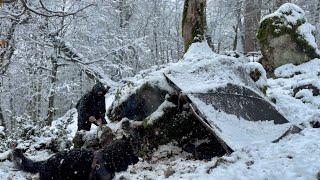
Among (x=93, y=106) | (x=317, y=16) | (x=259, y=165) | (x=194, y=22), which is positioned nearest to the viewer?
(x=259, y=165)

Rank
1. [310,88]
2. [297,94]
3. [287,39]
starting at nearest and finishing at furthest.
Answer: [297,94], [310,88], [287,39]

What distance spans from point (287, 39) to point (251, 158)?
8322mm

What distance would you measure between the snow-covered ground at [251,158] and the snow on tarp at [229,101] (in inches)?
2.1

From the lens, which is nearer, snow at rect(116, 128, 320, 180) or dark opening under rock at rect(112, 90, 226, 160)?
snow at rect(116, 128, 320, 180)

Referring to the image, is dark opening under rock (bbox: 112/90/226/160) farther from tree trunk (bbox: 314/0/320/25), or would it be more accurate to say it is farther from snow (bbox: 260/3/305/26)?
tree trunk (bbox: 314/0/320/25)

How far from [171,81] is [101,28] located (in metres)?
12.3

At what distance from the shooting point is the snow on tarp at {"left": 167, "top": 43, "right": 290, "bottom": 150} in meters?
6.88

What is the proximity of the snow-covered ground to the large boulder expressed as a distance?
4.29m

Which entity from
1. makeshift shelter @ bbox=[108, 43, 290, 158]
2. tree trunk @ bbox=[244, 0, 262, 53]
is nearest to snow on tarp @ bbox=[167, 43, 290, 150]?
makeshift shelter @ bbox=[108, 43, 290, 158]

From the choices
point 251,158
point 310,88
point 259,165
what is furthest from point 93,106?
point 310,88

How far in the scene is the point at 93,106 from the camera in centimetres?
852

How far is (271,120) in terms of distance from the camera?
7414 mm

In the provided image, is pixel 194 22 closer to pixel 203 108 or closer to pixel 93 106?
pixel 93 106

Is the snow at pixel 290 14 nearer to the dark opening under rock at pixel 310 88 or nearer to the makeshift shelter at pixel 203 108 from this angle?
the dark opening under rock at pixel 310 88
